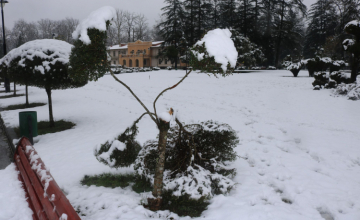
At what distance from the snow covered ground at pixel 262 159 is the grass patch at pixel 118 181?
17 cm

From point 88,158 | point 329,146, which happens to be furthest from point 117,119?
point 329,146

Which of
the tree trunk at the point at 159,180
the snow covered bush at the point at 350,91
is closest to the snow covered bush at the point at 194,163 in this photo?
the tree trunk at the point at 159,180

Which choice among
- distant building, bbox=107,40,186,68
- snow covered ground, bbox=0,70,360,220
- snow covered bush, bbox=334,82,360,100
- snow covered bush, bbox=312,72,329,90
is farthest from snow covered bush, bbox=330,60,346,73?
distant building, bbox=107,40,186,68

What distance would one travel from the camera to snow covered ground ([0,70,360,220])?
3.42 m

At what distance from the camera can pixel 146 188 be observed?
412 centimetres

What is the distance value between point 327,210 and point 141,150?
3.05 metres

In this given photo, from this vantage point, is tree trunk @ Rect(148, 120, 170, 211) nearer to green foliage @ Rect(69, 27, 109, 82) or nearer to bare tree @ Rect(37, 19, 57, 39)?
green foliage @ Rect(69, 27, 109, 82)

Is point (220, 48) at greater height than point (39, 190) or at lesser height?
greater

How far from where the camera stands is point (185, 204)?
3.59 m

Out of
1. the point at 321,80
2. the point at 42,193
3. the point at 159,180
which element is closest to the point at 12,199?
the point at 42,193

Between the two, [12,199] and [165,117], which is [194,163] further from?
[12,199]

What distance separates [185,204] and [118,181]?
1.47 m

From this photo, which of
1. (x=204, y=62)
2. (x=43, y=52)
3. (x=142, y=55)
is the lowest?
(x=204, y=62)

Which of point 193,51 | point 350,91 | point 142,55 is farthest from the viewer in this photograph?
point 142,55
